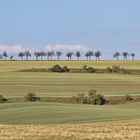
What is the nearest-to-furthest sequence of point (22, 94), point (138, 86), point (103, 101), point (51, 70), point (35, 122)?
point (35, 122) < point (103, 101) < point (22, 94) < point (138, 86) < point (51, 70)

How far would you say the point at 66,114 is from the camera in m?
50.3

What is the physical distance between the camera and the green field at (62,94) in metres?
48.0

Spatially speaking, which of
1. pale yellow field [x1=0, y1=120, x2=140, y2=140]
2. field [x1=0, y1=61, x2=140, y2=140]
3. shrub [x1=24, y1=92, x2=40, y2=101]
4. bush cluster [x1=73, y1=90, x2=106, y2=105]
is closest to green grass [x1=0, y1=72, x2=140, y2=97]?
field [x1=0, y1=61, x2=140, y2=140]

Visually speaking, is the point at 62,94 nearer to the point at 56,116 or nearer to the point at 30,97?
the point at 30,97

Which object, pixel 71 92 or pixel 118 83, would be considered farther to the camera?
pixel 118 83

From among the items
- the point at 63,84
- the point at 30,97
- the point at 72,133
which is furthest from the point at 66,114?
the point at 63,84

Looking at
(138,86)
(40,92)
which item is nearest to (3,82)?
(40,92)

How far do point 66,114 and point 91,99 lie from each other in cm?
3338

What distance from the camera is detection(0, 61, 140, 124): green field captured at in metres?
48.0

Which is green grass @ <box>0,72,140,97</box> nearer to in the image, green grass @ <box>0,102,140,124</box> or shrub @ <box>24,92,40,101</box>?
shrub @ <box>24,92,40,101</box>

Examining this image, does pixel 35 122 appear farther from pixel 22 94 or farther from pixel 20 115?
pixel 22 94

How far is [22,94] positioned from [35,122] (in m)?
45.7

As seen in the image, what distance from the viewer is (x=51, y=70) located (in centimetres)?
14088

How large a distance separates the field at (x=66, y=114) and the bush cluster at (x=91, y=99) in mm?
5094
